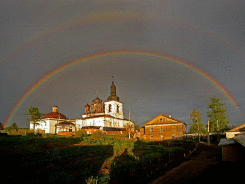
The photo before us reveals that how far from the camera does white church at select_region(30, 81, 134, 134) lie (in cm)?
6735

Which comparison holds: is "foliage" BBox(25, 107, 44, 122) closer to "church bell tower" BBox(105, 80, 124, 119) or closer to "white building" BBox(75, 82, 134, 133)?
"white building" BBox(75, 82, 134, 133)

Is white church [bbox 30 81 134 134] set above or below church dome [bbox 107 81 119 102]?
below

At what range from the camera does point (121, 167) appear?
14.3m

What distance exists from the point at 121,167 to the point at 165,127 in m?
36.3

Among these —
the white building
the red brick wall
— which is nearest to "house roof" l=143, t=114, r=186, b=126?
the red brick wall

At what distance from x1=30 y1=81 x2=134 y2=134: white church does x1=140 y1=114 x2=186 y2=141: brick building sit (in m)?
15.5

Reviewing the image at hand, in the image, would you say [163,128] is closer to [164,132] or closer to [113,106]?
[164,132]

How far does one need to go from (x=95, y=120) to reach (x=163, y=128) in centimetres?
3011

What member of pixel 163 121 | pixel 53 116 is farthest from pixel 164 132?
pixel 53 116

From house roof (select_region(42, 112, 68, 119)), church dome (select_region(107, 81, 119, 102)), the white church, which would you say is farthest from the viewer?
church dome (select_region(107, 81, 119, 102))

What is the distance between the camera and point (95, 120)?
229 ft

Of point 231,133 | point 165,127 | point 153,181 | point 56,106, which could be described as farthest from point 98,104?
point 153,181

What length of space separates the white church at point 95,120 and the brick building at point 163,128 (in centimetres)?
1554

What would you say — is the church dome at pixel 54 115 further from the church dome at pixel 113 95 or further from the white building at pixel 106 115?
the church dome at pixel 113 95
